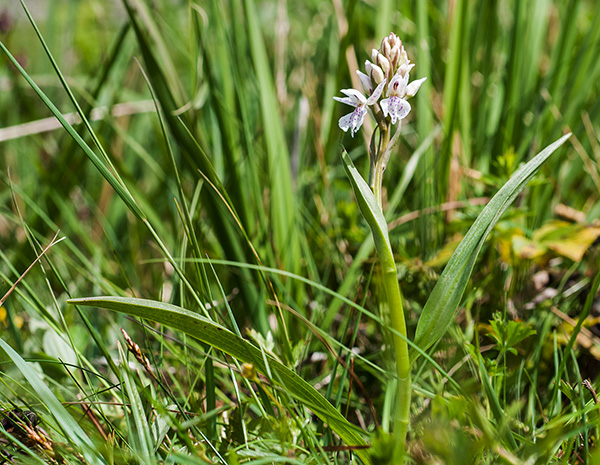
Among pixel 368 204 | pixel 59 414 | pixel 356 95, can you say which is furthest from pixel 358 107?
pixel 59 414

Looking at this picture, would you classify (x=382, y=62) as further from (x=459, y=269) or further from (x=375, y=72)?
(x=459, y=269)

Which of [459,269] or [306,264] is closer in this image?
[459,269]

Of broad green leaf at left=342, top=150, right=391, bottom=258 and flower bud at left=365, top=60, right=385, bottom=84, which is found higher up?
flower bud at left=365, top=60, right=385, bottom=84

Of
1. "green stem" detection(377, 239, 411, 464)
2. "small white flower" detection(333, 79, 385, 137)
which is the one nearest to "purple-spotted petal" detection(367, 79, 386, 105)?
"small white flower" detection(333, 79, 385, 137)

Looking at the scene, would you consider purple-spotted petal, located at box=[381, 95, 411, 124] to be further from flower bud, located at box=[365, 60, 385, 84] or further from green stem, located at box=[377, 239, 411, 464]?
green stem, located at box=[377, 239, 411, 464]

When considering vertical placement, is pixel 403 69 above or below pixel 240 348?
above

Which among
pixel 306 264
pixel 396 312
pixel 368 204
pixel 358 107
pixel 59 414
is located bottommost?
pixel 306 264

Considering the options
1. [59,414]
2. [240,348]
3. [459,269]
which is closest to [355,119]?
[459,269]

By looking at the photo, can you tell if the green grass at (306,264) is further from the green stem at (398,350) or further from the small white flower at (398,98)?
the small white flower at (398,98)
